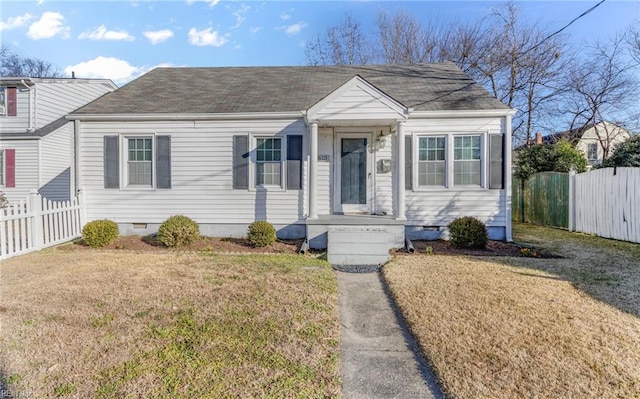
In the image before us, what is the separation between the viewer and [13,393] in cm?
236

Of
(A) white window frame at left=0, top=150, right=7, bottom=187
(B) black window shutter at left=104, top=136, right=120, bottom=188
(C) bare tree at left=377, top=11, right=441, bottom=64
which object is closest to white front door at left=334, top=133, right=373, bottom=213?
(B) black window shutter at left=104, top=136, right=120, bottom=188

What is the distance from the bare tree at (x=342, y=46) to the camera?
21578 mm

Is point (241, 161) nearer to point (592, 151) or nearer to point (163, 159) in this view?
point (163, 159)

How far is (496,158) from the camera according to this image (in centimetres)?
840

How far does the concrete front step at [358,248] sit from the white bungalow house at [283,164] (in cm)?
133

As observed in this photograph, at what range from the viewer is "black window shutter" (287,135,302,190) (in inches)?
343

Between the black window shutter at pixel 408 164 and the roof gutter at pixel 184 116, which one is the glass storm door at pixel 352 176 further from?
the roof gutter at pixel 184 116

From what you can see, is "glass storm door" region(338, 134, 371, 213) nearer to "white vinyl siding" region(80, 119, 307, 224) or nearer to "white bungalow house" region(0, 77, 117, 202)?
"white vinyl siding" region(80, 119, 307, 224)

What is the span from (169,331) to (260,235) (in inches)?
176

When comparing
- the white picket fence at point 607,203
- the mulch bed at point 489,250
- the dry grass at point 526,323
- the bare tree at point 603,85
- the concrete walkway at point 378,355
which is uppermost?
the bare tree at point 603,85

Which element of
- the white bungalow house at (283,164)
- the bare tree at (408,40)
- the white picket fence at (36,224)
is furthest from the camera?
the bare tree at (408,40)

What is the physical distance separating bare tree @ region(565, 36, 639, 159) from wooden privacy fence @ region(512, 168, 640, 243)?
425 inches

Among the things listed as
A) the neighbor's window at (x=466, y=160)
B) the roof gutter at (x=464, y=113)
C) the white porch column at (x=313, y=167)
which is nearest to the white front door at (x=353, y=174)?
the white porch column at (x=313, y=167)

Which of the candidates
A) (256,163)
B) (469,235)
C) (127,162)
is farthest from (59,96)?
(469,235)
